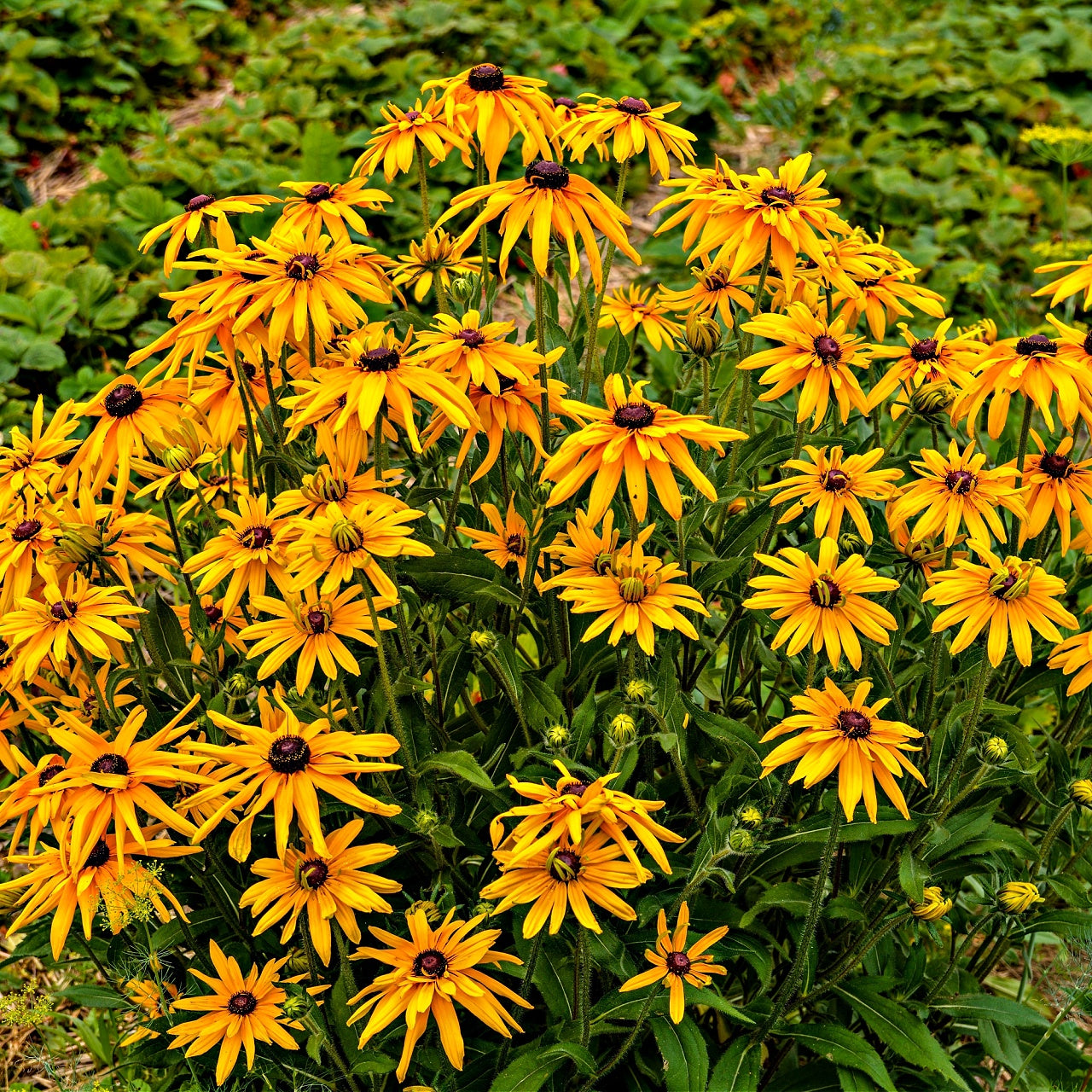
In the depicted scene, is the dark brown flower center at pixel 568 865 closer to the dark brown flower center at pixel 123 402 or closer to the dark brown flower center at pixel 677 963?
the dark brown flower center at pixel 677 963

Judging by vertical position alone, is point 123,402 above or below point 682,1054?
above

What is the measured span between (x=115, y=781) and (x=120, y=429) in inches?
23.4

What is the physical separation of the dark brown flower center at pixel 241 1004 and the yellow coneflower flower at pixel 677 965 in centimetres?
56

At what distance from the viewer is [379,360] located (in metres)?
1.59

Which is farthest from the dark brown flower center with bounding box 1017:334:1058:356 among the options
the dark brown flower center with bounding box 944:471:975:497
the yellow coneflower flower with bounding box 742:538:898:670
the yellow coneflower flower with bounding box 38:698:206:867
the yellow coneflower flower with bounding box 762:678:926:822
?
the yellow coneflower flower with bounding box 38:698:206:867

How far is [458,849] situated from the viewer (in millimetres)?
2020

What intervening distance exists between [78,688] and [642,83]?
4629 millimetres

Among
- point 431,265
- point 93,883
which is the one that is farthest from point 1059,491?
point 93,883

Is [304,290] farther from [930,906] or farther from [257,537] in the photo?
[930,906]

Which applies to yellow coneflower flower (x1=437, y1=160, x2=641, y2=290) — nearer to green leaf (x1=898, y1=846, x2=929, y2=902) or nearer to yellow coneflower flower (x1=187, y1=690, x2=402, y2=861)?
yellow coneflower flower (x1=187, y1=690, x2=402, y2=861)

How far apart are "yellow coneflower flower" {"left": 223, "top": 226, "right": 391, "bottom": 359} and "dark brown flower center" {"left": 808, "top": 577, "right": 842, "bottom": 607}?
0.76 m

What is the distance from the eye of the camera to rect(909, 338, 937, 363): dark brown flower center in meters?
1.94

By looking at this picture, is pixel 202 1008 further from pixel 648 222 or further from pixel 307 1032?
pixel 648 222

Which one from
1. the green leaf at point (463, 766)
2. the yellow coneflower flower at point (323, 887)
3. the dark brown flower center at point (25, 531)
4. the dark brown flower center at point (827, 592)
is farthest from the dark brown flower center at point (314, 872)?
the dark brown flower center at point (827, 592)
